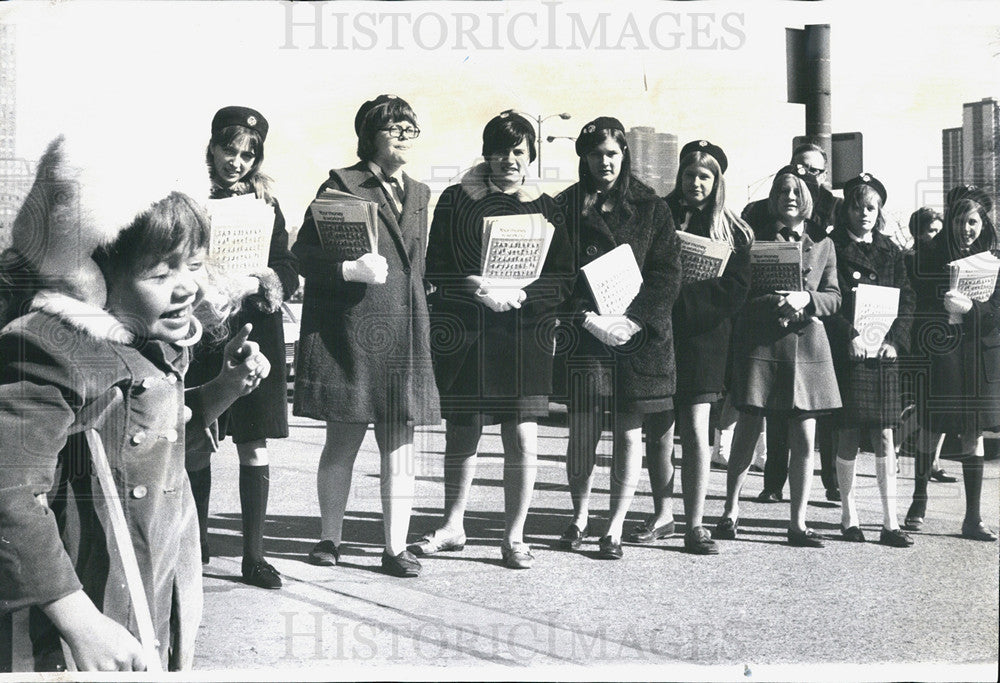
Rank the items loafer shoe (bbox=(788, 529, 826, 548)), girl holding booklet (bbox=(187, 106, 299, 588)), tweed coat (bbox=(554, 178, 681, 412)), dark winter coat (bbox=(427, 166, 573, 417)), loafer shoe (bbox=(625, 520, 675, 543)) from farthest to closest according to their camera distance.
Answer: loafer shoe (bbox=(788, 529, 826, 548)), loafer shoe (bbox=(625, 520, 675, 543)), tweed coat (bbox=(554, 178, 681, 412)), dark winter coat (bbox=(427, 166, 573, 417)), girl holding booklet (bbox=(187, 106, 299, 588))

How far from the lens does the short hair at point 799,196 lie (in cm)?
505

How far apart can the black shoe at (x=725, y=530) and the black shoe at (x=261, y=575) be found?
1.83m

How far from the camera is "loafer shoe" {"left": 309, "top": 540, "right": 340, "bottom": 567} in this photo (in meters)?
4.79

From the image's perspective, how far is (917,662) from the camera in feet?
15.9

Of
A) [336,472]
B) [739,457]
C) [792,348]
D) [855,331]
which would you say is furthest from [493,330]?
[855,331]

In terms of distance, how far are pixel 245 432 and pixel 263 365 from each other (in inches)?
48.3

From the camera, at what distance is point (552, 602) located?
4801 millimetres

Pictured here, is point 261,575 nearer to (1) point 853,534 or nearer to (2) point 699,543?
(2) point 699,543

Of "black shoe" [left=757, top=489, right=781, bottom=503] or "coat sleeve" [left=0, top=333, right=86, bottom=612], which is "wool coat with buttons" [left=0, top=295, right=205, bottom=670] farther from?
"black shoe" [left=757, top=489, right=781, bottom=503]

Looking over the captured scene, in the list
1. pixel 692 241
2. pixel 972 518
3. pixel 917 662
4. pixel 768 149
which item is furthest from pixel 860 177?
pixel 917 662

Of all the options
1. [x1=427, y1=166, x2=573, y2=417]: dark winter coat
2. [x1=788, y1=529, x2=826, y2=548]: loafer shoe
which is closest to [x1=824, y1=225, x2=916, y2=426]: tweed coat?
[x1=788, y1=529, x2=826, y2=548]: loafer shoe

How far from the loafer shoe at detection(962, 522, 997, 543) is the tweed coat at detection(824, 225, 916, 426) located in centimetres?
57

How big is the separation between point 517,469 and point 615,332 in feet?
2.25

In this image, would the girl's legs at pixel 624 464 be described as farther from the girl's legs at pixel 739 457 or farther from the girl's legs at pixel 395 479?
the girl's legs at pixel 395 479
